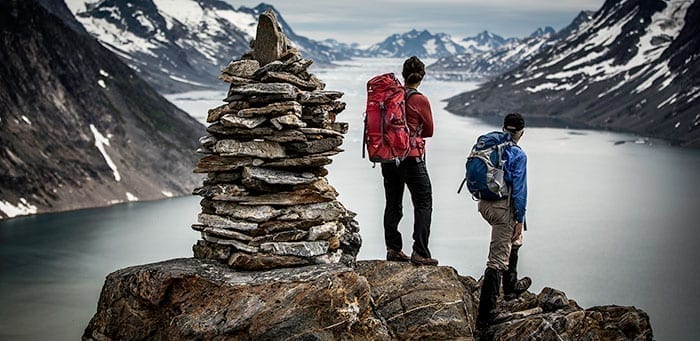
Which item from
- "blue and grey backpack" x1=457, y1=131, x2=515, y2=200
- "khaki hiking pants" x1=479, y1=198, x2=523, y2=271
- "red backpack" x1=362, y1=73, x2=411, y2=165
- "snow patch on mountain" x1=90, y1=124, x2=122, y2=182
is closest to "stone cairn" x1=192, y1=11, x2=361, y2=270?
"red backpack" x1=362, y1=73, x2=411, y2=165

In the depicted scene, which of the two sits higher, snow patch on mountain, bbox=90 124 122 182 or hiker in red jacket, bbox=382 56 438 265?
hiker in red jacket, bbox=382 56 438 265

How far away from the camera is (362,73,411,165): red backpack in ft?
40.9

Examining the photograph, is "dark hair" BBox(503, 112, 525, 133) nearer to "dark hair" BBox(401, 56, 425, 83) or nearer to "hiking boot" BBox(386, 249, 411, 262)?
"dark hair" BBox(401, 56, 425, 83)

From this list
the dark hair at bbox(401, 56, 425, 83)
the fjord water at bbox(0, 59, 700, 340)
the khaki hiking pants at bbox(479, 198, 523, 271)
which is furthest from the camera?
the fjord water at bbox(0, 59, 700, 340)

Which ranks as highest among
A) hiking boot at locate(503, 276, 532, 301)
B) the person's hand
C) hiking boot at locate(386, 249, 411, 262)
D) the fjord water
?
the person's hand

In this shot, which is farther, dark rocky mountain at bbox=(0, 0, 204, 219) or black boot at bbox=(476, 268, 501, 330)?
dark rocky mountain at bbox=(0, 0, 204, 219)

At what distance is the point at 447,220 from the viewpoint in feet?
223

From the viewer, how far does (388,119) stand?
12500 millimetres

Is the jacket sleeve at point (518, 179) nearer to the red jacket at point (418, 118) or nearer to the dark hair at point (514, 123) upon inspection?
the dark hair at point (514, 123)

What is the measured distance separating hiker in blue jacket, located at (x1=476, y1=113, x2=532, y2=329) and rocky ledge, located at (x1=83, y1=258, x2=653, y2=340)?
31 cm

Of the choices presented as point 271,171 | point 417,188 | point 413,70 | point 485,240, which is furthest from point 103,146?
point 413,70

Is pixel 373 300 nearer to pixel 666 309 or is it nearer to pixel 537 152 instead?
pixel 666 309

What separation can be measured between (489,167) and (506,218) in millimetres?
903

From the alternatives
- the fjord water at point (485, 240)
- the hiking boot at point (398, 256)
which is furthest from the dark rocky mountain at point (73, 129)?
the hiking boot at point (398, 256)
